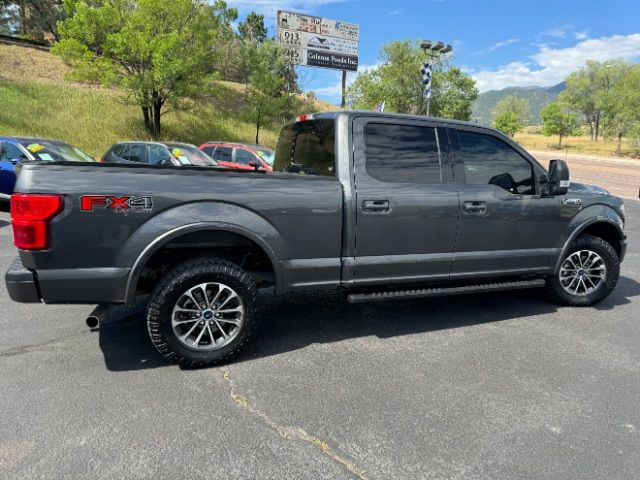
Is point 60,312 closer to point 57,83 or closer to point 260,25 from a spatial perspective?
point 57,83

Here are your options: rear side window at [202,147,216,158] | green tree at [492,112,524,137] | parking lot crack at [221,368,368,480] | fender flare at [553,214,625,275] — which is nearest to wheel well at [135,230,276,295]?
parking lot crack at [221,368,368,480]

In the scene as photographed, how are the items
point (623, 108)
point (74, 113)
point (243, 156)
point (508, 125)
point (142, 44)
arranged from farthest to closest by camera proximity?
1. point (508, 125)
2. point (623, 108)
3. point (74, 113)
4. point (142, 44)
5. point (243, 156)

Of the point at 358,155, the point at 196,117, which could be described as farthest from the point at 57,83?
the point at 358,155

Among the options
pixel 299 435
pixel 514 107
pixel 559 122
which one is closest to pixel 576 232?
pixel 299 435

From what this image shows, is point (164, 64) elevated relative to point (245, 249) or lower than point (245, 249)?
elevated

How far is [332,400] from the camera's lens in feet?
9.43

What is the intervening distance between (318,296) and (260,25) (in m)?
59.1

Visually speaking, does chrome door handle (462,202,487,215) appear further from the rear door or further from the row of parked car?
the row of parked car

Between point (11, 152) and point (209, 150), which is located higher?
point (209, 150)

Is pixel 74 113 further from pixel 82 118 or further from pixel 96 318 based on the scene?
pixel 96 318

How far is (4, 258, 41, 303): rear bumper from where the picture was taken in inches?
111

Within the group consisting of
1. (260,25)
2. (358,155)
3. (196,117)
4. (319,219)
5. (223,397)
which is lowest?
(223,397)

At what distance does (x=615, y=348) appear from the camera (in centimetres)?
375

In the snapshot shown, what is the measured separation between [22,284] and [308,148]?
8.29 feet
